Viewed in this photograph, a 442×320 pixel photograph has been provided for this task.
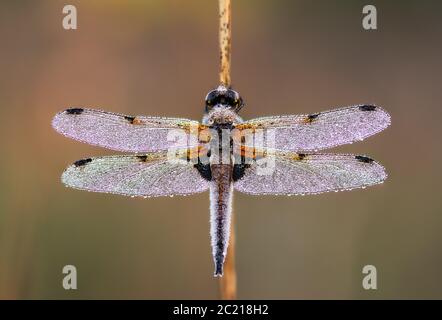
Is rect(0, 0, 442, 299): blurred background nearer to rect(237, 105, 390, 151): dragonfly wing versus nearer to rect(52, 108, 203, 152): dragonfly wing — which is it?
rect(52, 108, 203, 152): dragonfly wing

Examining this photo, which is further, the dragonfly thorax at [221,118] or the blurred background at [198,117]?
the blurred background at [198,117]

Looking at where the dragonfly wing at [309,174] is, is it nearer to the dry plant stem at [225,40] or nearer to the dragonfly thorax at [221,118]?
the dragonfly thorax at [221,118]

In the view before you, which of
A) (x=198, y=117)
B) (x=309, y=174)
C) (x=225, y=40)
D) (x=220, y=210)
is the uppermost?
(x=198, y=117)

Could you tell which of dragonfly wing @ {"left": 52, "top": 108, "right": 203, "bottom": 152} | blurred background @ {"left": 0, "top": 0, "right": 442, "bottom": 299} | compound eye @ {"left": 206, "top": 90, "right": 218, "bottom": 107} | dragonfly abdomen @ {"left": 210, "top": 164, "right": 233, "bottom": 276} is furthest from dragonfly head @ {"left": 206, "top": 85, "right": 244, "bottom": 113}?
blurred background @ {"left": 0, "top": 0, "right": 442, "bottom": 299}

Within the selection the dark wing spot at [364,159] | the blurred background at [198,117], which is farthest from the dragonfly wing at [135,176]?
the blurred background at [198,117]

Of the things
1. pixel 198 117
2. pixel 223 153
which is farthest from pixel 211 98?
pixel 198 117

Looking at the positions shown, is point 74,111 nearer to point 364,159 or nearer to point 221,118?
point 221,118

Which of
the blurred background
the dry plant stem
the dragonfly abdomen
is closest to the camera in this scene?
the dragonfly abdomen
